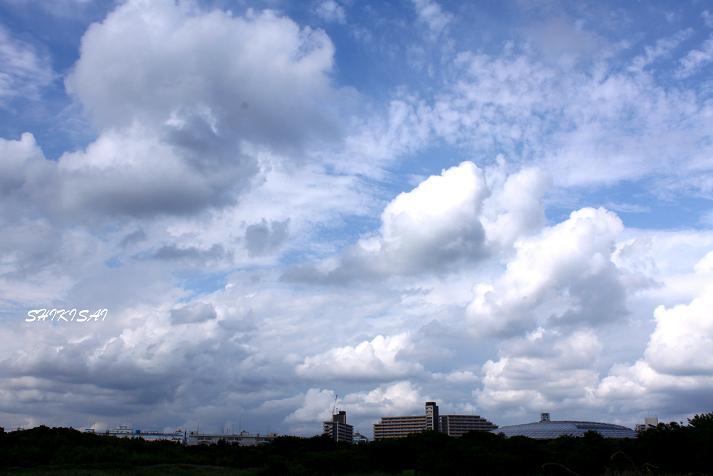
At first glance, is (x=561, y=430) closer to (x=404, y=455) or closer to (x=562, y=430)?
(x=562, y=430)

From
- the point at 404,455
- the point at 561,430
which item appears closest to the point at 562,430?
the point at 561,430

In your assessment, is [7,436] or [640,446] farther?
[7,436]

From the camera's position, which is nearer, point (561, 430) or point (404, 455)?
point (404, 455)

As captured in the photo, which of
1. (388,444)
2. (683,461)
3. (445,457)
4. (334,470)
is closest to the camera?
(683,461)

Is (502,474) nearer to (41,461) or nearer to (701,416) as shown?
(701,416)

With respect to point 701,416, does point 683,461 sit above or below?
below

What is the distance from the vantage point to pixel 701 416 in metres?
48.2

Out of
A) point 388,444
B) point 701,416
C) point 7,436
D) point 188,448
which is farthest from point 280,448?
point 701,416

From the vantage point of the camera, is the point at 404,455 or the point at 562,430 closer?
the point at 404,455

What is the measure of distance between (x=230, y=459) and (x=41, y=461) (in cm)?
2599

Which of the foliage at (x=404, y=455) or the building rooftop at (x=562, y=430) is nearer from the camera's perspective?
the foliage at (x=404, y=455)

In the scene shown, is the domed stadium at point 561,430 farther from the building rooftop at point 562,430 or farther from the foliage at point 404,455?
the foliage at point 404,455

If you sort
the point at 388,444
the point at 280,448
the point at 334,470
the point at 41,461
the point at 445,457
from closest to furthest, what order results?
the point at 445,457 < the point at 334,470 < the point at 388,444 < the point at 41,461 < the point at 280,448

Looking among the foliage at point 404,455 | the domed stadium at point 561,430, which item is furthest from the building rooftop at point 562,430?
the foliage at point 404,455
